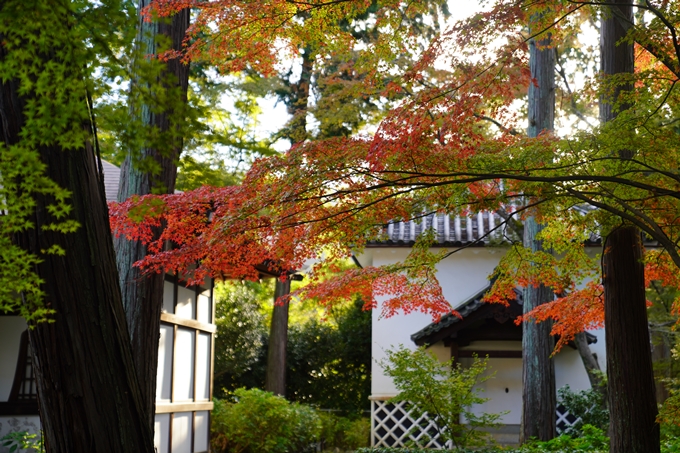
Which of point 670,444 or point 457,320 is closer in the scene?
point 670,444

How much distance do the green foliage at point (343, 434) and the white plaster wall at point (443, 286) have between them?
1674mm

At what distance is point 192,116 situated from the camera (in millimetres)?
3119

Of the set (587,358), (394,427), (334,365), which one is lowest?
(394,427)

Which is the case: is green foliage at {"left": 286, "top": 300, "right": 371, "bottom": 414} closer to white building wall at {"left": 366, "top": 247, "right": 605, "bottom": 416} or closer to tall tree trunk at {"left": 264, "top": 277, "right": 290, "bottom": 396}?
tall tree trunk at {"left": 264, "top": 277, "right": 290, "bottom": 396}

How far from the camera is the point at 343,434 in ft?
55.0

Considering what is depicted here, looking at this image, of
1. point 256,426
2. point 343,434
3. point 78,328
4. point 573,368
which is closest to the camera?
point 78,328

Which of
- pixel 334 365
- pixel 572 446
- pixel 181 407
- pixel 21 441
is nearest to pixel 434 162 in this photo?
pixel 572 446

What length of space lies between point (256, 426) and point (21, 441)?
567 cm

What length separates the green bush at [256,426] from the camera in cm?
1297

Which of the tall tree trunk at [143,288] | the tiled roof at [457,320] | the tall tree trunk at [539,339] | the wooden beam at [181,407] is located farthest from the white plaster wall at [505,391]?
the tall tree trunk at [143,288]

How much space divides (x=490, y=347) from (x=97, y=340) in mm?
12521

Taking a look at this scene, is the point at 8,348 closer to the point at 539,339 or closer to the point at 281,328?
the point at 539,339

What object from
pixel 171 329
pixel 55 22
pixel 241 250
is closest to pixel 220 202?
pixel 241 250

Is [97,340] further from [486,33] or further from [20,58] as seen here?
[486,33]
